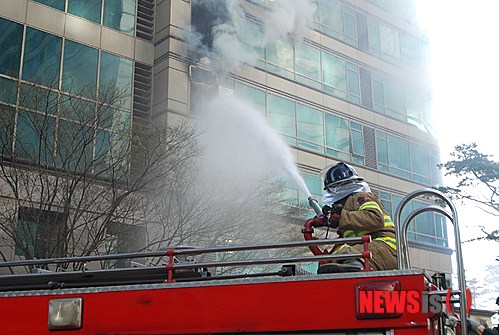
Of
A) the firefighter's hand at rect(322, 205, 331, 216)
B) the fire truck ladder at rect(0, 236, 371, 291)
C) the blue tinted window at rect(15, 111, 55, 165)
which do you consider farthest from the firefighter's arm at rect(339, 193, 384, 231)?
the blue tinted window at rect(15, 111, 55, 165)

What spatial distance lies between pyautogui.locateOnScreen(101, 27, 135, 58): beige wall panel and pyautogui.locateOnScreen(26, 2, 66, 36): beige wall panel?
4.73 ft

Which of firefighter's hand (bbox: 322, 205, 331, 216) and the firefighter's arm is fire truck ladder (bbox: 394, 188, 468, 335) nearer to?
the firefighter's arm

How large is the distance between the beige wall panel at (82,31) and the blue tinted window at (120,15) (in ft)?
1.96

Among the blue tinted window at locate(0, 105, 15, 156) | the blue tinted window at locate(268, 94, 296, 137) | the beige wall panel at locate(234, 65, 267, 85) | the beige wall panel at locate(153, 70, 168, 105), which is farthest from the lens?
the blue tinted window at locate(268, 94, 296, 137)

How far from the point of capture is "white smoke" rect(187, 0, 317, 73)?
22.5 meters

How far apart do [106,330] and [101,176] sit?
10242 mm

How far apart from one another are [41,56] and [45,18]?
148cm

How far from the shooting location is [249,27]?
955 inches

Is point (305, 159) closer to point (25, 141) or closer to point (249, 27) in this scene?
point (249, 27)

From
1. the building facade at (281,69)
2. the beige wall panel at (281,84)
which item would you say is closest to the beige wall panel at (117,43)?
the building facade at (281,69)

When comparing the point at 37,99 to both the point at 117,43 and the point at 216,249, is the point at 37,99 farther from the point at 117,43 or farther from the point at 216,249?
the point at 216,249

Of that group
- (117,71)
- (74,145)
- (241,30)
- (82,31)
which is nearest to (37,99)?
(74,145)

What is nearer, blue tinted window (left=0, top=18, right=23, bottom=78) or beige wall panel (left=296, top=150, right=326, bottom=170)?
blue tinted window (left=0, top=18, right=23, bottom=78)

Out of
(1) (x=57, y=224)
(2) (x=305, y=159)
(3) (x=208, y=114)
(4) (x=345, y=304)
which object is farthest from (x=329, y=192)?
(2) (x=305, y=159)
